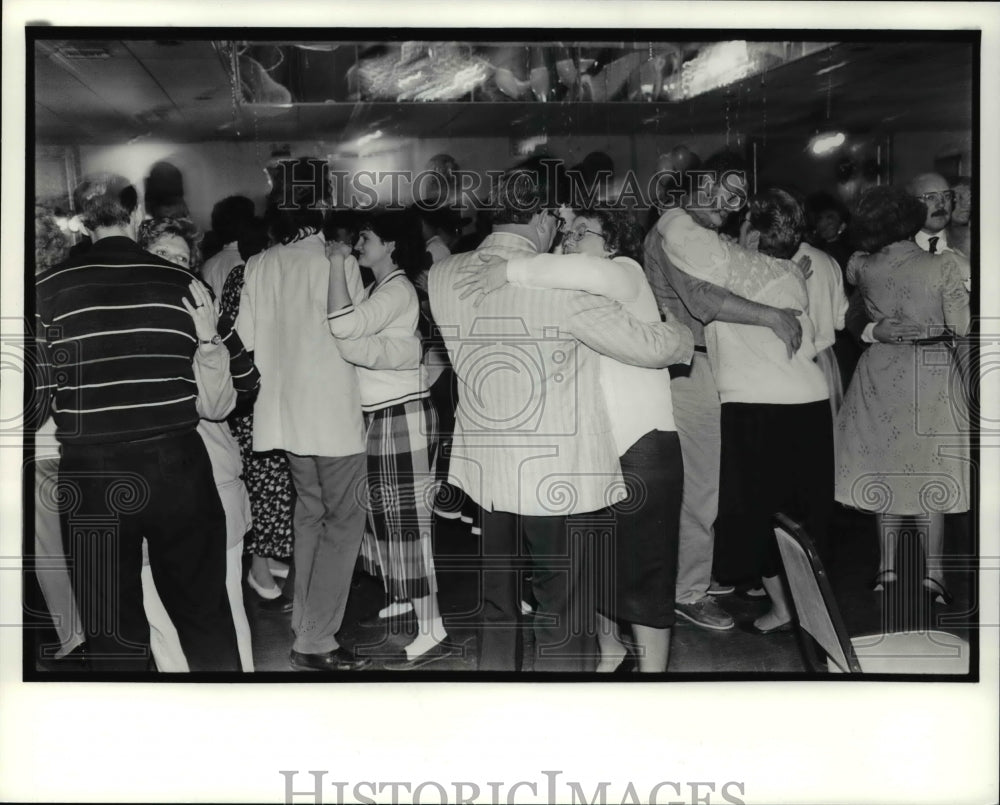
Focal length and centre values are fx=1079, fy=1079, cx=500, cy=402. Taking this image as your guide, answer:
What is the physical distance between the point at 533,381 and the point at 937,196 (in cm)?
118

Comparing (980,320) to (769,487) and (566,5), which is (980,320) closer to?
(769,487)

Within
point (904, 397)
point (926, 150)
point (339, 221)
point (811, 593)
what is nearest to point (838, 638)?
point (811, 593)

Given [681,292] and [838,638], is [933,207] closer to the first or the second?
[681,292]

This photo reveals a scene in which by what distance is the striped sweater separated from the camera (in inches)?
111

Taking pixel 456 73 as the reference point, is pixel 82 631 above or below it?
below

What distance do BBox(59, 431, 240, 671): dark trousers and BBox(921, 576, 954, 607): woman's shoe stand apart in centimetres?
188

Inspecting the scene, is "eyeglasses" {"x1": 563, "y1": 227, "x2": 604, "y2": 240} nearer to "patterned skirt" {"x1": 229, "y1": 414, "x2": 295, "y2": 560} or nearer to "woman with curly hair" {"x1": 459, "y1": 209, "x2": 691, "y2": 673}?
"woman with curly hair" {"x1": 459, "y1": 209, "x2": 691, "y2": 673}

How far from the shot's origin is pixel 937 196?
287 centimetres

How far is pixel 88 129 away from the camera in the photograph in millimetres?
2820

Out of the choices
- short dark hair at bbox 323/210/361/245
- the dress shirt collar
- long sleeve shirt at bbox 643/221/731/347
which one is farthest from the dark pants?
the dress shirt collar

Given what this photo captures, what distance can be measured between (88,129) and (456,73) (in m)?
0.97

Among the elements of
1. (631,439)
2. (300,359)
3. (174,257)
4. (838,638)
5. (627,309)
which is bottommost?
(838,638)

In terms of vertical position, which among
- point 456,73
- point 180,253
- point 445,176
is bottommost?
point 180,253

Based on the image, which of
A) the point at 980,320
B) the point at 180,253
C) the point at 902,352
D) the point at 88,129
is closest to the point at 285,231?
the point at 180,253
